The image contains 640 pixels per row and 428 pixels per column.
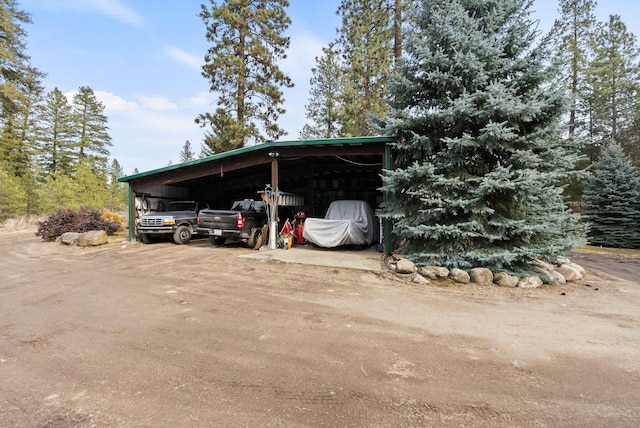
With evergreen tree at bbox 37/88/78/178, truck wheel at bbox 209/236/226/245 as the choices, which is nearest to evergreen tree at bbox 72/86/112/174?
evergreen tree at bbox 37/88/78/178

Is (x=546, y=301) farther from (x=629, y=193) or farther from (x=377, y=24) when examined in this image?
(x=629, y=193)

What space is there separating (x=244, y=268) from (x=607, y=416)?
6.81 meters

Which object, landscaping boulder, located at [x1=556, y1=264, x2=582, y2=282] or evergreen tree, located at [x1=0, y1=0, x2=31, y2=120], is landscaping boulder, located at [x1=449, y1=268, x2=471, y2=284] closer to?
landscaping boulder, located at [x1=556, y1=264, x2=582, y2=282]

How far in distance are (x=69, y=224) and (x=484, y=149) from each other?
17.0m

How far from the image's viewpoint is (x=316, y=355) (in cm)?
298

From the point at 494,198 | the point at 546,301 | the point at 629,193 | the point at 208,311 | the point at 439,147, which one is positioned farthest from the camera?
the point at 629,193

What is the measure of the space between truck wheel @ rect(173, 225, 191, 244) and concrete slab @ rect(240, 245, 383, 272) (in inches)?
176

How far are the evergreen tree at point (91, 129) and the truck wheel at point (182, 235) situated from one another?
99.2 feet

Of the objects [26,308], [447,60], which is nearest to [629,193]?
[447,60]

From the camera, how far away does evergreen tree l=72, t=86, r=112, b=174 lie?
3441cm

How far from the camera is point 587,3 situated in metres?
19.3

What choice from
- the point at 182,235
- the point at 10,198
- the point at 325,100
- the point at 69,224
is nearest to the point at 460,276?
the point at 182,235

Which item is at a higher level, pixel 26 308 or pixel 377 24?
pixel 377 24

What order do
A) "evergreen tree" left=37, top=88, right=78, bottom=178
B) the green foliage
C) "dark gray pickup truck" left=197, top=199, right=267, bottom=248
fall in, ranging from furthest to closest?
"evergreen tree" left=37, top=88, right=78, bottom=178 < the green foliage < "dark gray pickup truck" left=197, top=199, right=267, bottom=248
